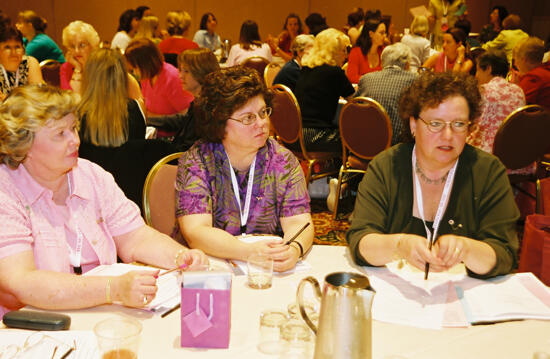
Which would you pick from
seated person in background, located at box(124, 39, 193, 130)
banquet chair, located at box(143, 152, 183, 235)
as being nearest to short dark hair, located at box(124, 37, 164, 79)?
seated person in background, located at box(124, 39, 193, 130)

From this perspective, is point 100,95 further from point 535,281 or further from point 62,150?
point 535,281

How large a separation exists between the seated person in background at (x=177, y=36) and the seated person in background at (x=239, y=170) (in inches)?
199

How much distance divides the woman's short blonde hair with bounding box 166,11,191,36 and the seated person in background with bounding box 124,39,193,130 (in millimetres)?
3116

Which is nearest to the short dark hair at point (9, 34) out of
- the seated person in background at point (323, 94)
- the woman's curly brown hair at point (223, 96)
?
the seated person in background at point (323, 94)

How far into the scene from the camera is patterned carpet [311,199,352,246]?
4.23 meters

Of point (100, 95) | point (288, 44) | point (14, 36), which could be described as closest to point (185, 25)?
point (288, 44)

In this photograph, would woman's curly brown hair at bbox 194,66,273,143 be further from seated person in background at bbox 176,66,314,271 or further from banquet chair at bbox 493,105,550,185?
banquet chair at bbox 493,105,550,185

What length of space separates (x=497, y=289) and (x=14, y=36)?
4660 mm

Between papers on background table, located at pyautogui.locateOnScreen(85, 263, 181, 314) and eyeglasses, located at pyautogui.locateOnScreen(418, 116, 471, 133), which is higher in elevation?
eyeglasses, located at pyautogui.locateOnScreen(418, 116, 471, 133)

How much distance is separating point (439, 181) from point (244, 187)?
0.79m

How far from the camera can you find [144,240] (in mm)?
1952

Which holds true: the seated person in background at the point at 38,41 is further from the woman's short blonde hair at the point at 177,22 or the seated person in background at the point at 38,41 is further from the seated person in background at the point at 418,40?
the seated person in background at the point at 418,40

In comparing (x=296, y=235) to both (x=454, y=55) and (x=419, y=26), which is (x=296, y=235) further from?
(x=419, y=26)

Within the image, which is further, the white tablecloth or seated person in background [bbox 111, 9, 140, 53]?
seated person in background [bbox 111, 9, 140, 53]
